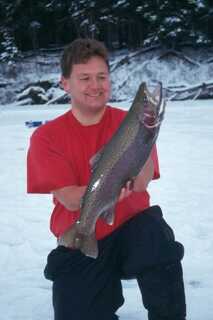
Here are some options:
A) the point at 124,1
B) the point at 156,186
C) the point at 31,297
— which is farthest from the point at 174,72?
the point at 31,297

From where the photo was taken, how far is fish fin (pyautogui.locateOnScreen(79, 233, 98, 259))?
275 cm

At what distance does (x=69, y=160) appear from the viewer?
3115 millimetres

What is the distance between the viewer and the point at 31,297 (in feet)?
12.5

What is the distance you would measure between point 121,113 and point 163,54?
27599 millimetres

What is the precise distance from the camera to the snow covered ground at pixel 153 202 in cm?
363

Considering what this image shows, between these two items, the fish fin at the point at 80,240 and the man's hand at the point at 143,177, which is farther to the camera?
the man's hand at the point at 143,177

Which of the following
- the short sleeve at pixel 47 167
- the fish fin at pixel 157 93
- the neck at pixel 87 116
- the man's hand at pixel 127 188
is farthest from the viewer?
the neck at pixel 87 116

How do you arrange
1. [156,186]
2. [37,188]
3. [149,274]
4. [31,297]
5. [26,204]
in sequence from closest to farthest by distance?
[149,274], [37,188], [31,297], [26,204], [156,186]

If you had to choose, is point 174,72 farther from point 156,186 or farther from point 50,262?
point 50,262

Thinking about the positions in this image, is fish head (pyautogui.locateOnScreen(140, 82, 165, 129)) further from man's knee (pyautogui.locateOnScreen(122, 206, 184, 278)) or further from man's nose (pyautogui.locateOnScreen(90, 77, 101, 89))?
man's knee (pyautogui.locateOnScreen(122, 206, 184, 278))

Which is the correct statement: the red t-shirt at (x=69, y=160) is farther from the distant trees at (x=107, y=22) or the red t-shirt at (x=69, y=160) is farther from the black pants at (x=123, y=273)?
the distant trees at (x=107, y=22)

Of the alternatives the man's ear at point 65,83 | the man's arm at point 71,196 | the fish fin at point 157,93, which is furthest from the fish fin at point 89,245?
the man's ear at point 65,83

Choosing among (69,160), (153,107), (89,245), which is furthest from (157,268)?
(153,107)

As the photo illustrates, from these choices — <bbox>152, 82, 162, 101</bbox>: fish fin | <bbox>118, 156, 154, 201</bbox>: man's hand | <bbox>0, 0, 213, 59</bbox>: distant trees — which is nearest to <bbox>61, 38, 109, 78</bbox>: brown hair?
<bbox>118, 156, 154, 201</bbox>: man's hand
